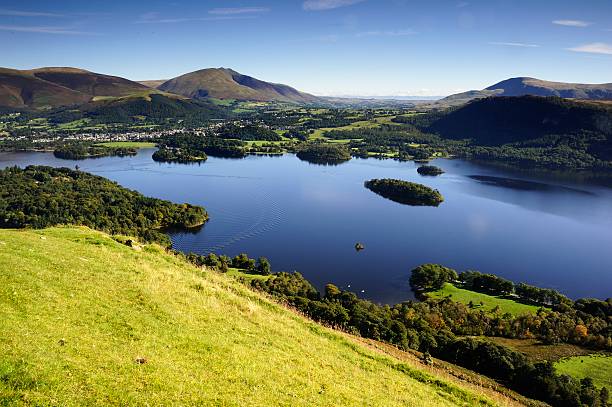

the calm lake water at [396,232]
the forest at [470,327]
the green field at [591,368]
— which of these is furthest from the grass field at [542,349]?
the calm lake water at [396,232]

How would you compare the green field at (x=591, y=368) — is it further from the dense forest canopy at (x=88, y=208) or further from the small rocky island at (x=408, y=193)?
the small rocky island at (x=408, y=193)

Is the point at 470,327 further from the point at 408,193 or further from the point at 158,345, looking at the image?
the point at 408,193

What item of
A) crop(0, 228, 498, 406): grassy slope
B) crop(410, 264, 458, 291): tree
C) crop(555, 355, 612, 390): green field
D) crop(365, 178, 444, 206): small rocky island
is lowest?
crop(555, 355, 612, 390): green field

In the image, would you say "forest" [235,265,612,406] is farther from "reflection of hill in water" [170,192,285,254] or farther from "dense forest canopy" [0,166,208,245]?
"dense forest canopy" [0,166,208,245]

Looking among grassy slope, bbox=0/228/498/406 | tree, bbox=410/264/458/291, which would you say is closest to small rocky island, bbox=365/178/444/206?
tree, bbox=410/264/458/291

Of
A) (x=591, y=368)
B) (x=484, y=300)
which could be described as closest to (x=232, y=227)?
(x=484, y=300)

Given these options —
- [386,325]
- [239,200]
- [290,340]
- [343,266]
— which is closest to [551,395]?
[386,325]
